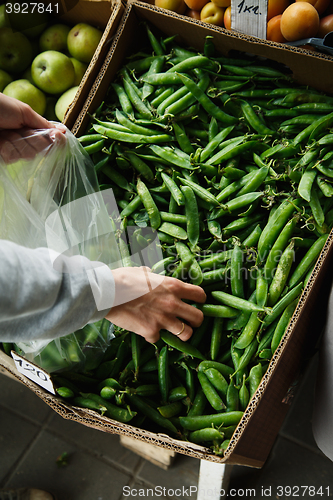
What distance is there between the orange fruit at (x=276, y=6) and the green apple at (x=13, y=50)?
1164 mm

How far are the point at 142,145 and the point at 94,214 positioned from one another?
1.20ft

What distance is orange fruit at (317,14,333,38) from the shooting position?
1.42 metres

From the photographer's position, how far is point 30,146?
3.90 feet

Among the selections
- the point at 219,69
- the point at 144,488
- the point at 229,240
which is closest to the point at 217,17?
the point at 219,69

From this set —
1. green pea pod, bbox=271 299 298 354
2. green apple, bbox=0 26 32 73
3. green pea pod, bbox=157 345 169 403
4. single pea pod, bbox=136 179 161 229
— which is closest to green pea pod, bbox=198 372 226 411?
green pea pod, bbox=157 345 169 403

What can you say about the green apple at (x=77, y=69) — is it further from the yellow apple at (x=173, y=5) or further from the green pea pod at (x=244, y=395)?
the green pea pod at (x=244, y=395)

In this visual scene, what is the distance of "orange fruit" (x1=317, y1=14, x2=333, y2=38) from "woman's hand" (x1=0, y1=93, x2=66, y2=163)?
1115 mm

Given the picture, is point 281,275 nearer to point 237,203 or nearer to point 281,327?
point 281,327

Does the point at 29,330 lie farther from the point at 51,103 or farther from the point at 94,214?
the point at 51,103

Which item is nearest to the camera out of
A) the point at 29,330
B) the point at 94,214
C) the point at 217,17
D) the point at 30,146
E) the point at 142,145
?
the point at 29,330

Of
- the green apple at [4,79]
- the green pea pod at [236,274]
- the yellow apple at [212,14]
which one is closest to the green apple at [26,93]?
the green apple at [4,79]

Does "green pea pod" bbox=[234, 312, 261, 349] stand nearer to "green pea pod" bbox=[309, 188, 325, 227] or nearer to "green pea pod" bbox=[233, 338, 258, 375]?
"green pea pod" bbox=[233, 338, 258, 375]

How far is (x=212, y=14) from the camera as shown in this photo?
63.7 inches

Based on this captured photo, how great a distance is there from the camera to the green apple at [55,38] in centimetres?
185
